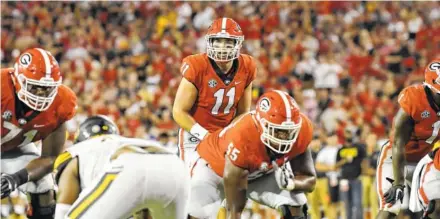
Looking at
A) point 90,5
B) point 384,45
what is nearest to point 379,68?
point 384,45

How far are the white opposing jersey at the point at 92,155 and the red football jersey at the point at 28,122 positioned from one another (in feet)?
3.65

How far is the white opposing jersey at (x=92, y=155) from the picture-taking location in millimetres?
4691

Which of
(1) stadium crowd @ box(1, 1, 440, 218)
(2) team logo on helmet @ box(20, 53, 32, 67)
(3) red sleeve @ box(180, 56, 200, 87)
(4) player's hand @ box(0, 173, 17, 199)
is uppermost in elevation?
(2) team logo on helmet @ box(20, 53, 32, 67)

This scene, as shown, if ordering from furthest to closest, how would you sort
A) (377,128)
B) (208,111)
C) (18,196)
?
1. (377,128)
2. (18,196)
3. (208,111)

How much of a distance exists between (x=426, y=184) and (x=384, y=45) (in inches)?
354

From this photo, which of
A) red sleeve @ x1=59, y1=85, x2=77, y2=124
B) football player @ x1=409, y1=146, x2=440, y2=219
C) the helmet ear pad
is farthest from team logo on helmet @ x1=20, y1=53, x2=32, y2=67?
football player @ x1=409, y1=146, x2=440, y2=219

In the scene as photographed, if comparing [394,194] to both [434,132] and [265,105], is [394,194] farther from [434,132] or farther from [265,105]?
[265,105]

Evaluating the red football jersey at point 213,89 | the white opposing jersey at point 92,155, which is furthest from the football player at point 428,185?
the white opposing jersey at point 92,155

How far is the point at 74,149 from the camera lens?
4738mm

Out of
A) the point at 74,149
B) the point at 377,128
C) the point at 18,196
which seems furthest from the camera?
the point at 377,128

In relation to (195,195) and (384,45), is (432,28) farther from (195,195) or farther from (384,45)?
(195,195)

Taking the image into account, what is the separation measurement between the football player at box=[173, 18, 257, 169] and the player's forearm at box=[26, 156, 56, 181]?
1023 millimetres

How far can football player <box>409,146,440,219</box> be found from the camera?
580 cm

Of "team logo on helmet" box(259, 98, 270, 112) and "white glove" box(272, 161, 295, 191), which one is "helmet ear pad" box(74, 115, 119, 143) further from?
"white glove" box(272, 161, 295, 191)
